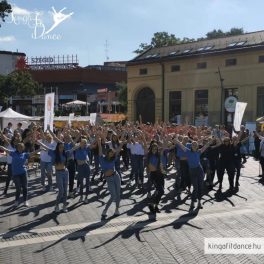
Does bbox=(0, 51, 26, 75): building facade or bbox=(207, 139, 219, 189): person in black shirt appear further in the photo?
bbox=(0, 51, 26, 75): building facade

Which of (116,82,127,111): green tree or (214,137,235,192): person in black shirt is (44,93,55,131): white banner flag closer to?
(214,137,235,192): person in black shirt

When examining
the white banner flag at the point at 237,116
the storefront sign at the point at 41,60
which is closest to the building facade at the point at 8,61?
the storefront sign at the point at 41,60

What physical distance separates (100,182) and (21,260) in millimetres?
7955

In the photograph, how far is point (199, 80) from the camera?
140 ft

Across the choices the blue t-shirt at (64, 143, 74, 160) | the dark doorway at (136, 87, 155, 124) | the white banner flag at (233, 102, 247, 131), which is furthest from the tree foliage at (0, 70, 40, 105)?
the blue t-shirt at (64, 143, 74, 160)

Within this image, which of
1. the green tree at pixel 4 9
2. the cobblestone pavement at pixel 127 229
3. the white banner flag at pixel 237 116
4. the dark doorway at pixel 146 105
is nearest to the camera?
the cobblestone pavement at pixel 127 229

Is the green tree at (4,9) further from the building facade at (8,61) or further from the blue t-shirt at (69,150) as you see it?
the building facade at (8,61)

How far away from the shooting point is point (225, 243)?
8555 mm

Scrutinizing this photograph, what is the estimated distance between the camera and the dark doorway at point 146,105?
154ft

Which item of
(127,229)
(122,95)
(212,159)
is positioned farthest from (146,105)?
(127,229)

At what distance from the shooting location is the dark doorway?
46878 mm

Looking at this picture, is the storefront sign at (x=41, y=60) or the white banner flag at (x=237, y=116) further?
the storefront sign at (x=41, y=60)

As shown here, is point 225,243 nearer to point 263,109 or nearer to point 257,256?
point 257,256

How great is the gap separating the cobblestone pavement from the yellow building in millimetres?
22201
